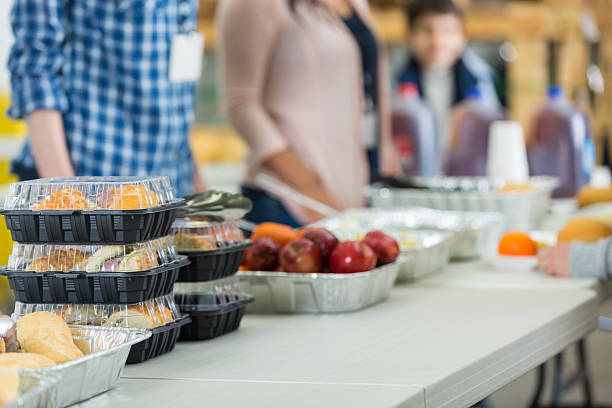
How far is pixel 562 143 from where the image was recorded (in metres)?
3.07

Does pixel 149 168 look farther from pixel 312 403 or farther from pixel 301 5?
pixel 312 403

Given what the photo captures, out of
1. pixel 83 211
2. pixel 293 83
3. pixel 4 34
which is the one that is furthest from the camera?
pixel 4 34

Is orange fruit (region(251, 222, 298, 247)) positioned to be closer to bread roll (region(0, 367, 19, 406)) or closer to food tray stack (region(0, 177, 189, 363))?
food tray stack (region(0, 177, 189, 363))

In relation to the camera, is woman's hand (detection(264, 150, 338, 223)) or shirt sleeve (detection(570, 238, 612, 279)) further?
woman's hand (detection(264, 150, 338, 223))

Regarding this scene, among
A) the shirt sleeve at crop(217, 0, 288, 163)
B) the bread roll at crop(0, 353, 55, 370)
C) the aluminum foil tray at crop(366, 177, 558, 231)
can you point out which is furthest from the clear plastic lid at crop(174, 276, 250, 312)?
the shirt sleeve at crop(217, 0, 288, 163)

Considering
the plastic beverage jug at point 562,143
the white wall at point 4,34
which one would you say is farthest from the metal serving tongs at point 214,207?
the white wall at point 4,34

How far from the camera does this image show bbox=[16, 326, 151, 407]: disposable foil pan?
34.3 inches

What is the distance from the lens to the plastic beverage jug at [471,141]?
3.35 m

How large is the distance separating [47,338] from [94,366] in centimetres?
6

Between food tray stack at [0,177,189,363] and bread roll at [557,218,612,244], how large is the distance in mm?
897

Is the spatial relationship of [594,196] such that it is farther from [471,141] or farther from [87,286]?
[87,286]

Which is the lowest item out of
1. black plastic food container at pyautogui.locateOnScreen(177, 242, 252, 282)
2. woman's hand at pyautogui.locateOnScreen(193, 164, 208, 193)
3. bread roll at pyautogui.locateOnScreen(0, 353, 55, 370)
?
bread roll at pyautogui.locateOnScreen(0, 353, 55, 370)

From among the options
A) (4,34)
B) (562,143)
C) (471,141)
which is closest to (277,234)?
(562,143)

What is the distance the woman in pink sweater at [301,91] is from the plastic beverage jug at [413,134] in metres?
0.46
